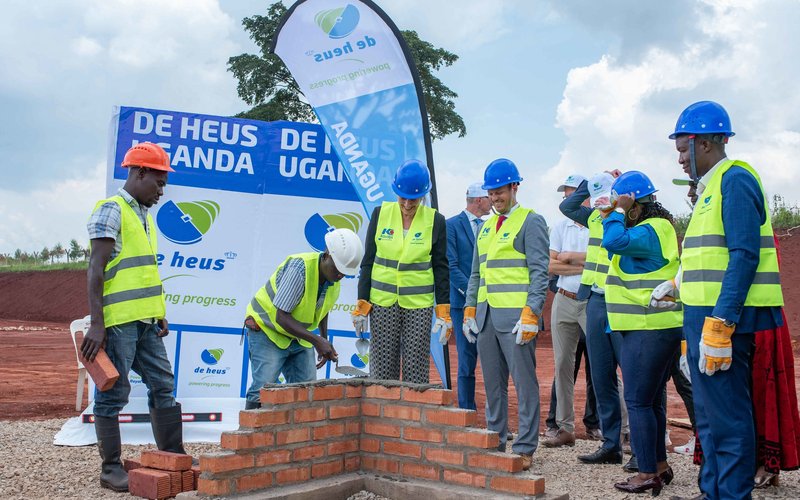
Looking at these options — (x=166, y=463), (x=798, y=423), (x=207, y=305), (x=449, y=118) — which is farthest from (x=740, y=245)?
(x=449, y=118)

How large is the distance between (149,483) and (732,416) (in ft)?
10.7

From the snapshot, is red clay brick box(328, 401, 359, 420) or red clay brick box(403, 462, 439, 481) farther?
red clay brick box(328, 401, 359, 420)

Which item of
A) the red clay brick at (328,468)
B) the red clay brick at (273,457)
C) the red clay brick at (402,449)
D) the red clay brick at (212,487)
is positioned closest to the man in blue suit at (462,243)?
the red clay brick at (402,449)

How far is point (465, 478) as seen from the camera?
176 inches

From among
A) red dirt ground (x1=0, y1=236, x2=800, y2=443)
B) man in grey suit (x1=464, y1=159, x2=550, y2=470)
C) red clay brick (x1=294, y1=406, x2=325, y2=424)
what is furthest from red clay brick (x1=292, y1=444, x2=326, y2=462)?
red dirt ground (x1=0, y1=236, x2=800, y2=443)

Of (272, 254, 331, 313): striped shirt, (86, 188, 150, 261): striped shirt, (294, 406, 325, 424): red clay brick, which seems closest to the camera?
(294, 406, 325, 424): red clay brick

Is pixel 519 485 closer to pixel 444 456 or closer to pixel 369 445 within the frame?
pixel 444 456

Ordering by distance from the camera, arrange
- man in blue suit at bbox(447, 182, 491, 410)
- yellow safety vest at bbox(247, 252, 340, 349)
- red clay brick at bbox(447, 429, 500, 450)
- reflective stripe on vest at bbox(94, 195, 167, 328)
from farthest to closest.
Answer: man in blue suit at bbox(447, 182, 491, 410) → yellow safety vest at bbox(247, 252, 340, 349) → reflective stripe on vest at bbox(94, 195, 167, 328) → red clay brick at bbox(447, 429, 500, 450)

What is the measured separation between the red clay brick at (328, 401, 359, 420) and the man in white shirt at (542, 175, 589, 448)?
250 centimetres

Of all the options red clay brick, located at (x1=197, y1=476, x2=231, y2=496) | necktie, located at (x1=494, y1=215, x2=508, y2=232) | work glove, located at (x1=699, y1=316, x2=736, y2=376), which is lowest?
red clay brick, located at (x1=197, y1=476, x2=231, y2=496)

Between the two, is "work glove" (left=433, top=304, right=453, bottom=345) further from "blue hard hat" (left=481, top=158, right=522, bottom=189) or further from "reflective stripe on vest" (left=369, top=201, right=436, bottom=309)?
"blue hard hat" (left=481, top=158, right=522, bottom=189)

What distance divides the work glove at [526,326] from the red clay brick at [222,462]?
214cm

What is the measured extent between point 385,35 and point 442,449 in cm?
417

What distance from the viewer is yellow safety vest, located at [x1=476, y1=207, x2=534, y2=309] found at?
577 centimetres
